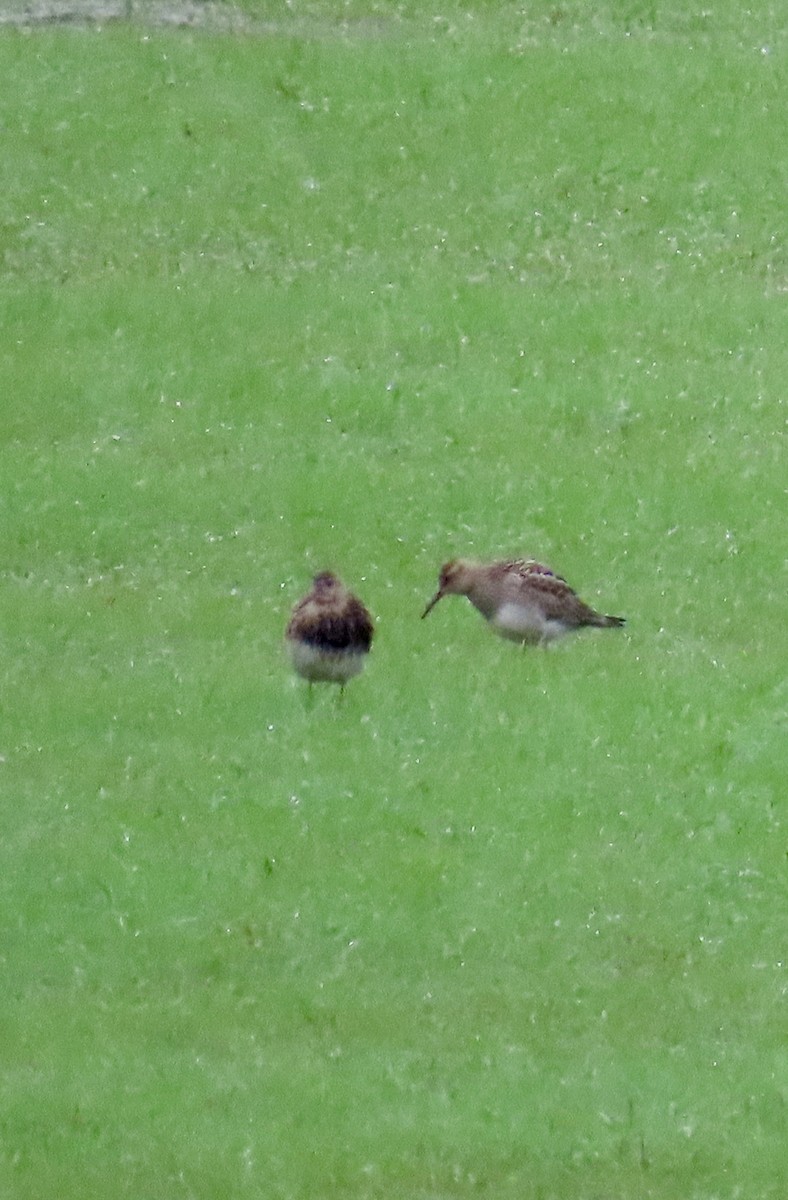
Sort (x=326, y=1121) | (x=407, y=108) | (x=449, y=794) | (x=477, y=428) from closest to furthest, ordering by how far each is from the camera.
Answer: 1. (x=326, y=1121)
2. (x=449, y=794)
3. (x=477, y=428)
4. (x=407, y=108)

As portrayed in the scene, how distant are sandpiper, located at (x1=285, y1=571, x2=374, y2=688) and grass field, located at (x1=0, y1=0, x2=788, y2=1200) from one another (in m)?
0.40

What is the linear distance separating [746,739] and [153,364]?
300 inches

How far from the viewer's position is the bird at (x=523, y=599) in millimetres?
19688

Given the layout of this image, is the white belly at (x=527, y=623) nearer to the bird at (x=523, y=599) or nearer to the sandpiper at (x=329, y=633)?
the bird at (x=523, y=599)

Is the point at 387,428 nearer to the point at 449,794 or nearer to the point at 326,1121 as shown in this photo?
the point at 449,794

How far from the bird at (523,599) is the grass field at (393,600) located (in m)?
0.27

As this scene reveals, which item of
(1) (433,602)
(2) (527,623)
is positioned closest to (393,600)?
(1) (433,602)

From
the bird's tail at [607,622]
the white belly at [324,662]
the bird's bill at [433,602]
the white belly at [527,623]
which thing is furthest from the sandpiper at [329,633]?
the bird's tail at [607,622]

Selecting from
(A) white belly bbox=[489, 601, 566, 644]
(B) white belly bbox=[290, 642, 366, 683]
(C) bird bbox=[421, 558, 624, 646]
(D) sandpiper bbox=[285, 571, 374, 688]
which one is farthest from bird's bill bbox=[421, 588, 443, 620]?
(B) white belly bbox=[290, 642, 366, 683]

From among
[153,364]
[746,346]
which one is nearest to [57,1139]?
[153,364]

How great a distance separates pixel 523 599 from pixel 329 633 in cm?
171

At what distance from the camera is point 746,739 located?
1905 centimetres

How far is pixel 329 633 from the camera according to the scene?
18.9 m

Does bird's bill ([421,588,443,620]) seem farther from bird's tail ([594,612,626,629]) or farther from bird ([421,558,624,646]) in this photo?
bird's tail ([594,612,626,629])
